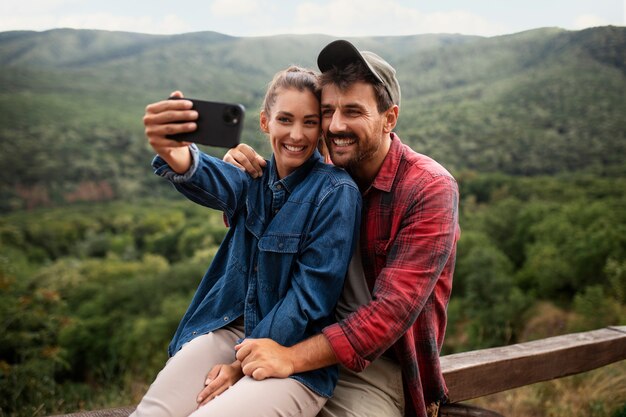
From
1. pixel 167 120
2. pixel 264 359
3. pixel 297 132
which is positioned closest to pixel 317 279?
pixel 264 359

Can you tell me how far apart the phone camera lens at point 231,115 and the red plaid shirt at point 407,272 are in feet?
1.87

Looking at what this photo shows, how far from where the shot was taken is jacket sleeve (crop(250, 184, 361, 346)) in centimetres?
157

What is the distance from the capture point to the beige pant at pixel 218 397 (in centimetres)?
148

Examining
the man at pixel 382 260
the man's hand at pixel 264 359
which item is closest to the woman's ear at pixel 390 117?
the man at pixel 382 260

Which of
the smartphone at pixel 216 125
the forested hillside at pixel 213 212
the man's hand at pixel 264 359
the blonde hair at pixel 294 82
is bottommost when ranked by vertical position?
the forested hillside at pixel 213 212

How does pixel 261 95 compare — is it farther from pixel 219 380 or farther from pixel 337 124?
pixel 219 380

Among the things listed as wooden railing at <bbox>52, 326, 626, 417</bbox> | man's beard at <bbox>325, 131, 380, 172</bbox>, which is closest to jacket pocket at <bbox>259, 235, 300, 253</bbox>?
man's beard at <bbox>325, 131, 380, 172</bbox>

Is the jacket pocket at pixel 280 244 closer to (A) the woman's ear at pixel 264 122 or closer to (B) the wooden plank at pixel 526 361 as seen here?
(A) the woman's ear at pixel 264 122

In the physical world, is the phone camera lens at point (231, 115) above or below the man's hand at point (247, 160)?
above

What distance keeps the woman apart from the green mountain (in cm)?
1846

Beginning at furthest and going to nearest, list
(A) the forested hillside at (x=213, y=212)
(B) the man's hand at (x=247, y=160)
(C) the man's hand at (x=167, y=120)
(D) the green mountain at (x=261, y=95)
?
(D) the green mountain at (x=261, y=95) < (A) the forested hillside at (x=213, y=212) < (B) the man's hand at (x=247, y=160) < (C) the man's hand at (x=167, y=120)

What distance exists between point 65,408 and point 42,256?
3789 cm

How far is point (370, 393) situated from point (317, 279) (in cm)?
49

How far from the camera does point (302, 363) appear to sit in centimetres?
157
